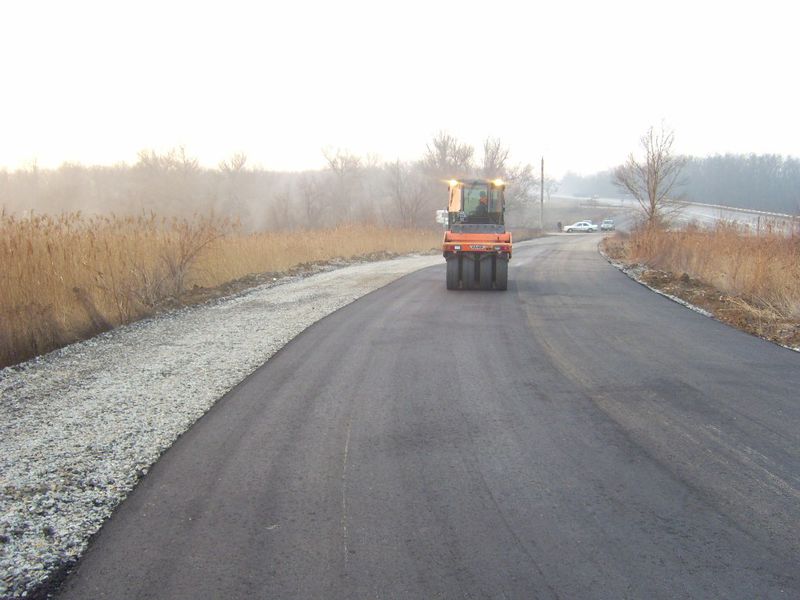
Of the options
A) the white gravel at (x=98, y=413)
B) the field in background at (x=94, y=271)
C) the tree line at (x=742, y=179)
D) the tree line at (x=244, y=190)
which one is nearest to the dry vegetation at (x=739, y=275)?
the white gravel at (x=98, y=413)

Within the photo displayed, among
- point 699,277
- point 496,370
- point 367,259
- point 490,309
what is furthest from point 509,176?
point 496,370

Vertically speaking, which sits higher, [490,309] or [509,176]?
[509,176]

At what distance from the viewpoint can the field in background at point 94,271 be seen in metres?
8.37

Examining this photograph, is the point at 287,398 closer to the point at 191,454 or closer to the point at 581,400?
the point at 191,454

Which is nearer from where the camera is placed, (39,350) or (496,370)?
(496,370)

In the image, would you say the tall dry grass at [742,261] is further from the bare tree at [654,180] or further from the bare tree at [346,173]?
the bare tree at [346,173]

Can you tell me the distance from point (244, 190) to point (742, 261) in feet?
210

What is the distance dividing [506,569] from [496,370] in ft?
13.4

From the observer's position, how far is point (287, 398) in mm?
6152

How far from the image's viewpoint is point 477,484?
4.22m

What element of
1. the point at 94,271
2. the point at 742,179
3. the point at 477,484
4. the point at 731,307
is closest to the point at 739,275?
the point at 731,307

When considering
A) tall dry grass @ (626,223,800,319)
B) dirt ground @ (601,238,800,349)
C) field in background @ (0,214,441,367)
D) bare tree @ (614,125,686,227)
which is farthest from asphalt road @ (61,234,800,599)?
bare tree @ (614,125,686,227)

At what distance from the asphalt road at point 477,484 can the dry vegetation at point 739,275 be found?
8.13 feet

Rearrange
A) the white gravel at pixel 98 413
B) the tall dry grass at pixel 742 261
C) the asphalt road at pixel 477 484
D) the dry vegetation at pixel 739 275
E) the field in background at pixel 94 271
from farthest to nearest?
the tall dry grass at pixel 742 261, the dry vegetation at pixel 739 275, the field in background at pixel 94 271, the white gravel at pixel 98 413, the asphalt road at pixel 477 484
